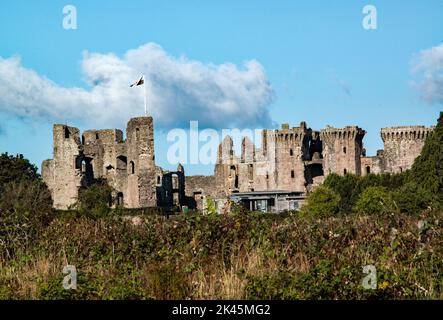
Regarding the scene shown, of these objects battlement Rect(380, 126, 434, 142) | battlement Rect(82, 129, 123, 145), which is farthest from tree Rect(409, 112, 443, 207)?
battlement Rect(380, 126, 434, 142)

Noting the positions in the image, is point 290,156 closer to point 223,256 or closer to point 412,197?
point 412,197

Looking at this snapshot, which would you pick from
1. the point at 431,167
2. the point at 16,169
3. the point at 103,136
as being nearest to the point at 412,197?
the point at 431,167

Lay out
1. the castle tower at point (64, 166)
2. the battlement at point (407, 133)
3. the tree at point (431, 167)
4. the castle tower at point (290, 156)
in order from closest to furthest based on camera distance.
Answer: the tree at point (431, 167) → the castle tower at point (64, 166) → the castle tower at point (290, 156) → the battlement at point (407, 133)

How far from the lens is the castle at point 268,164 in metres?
69.8

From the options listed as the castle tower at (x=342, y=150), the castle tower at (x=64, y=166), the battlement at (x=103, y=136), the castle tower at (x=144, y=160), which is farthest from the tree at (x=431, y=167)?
the castle tower at (x=342, y=150)

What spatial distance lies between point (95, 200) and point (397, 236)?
47.6 metres

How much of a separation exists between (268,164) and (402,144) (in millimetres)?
12306

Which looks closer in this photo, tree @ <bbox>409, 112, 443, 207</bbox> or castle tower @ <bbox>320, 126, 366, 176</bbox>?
tree @ <bbox>409, 112, 443, 207</bbox>

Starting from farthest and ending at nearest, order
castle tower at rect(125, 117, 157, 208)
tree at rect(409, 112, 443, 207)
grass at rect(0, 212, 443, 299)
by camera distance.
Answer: tree at rect(409, 112, 443, 207) → castle tower at rect(125, 117, 157, 208) → grass at rect(0, 212, 443, 299)

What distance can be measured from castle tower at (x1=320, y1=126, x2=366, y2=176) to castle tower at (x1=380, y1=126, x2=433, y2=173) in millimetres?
2735

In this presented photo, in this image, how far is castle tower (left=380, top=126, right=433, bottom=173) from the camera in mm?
90625

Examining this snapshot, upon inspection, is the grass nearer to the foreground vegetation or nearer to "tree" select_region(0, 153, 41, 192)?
the foreground vegetation

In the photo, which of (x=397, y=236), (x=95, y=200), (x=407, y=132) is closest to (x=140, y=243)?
(x=397, y=236)

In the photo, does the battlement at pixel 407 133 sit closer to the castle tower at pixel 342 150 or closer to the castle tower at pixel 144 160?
the castle tower at pixel 342 150
